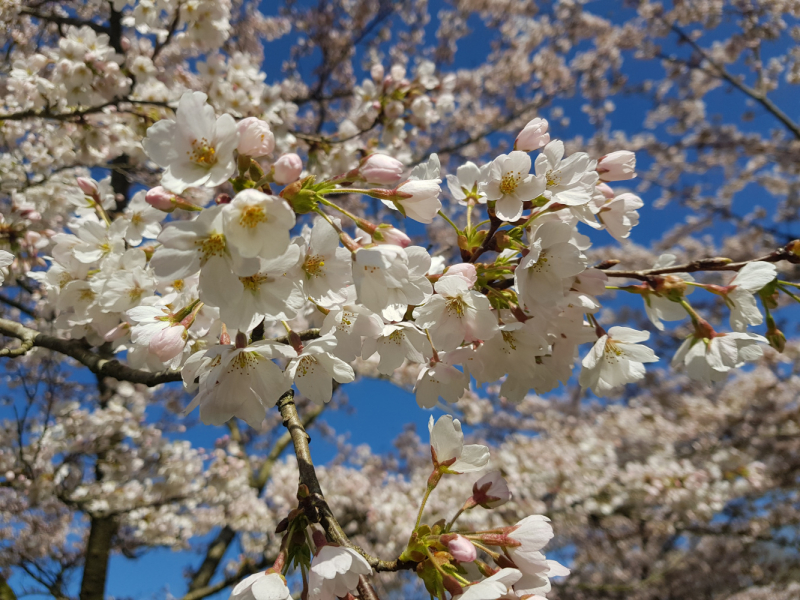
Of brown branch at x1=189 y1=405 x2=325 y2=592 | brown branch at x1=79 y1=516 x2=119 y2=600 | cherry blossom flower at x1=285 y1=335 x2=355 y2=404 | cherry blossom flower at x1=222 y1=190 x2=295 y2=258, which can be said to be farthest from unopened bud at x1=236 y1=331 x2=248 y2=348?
brown branch at x1=79 y1=516 x2=119 y2=600

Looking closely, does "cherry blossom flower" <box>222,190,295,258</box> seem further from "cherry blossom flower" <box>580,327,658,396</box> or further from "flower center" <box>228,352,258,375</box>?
"cherry blossom flower" <box>580,327,658,396</box>

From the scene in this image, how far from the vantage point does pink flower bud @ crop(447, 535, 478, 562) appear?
2.72ft

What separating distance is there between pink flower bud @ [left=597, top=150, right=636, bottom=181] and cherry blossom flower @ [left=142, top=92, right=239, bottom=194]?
96cm

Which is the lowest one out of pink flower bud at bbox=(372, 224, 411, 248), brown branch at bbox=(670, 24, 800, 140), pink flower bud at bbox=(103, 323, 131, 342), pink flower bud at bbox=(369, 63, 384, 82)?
pink flower bud at bbox=(372, 224, 411, 248)

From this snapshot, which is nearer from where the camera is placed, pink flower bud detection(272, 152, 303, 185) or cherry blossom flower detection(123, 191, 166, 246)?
pink flower bud detection(272, 152, 303, 185)

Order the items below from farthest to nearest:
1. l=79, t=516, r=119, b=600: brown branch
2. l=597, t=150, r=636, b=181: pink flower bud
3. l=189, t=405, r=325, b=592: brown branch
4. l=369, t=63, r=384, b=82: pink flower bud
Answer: l=189, t=405, r=325, b=592: brown branch < l=79, t=516, r=119, b=600: brown branch < l=369, t=63, r=384, b=82: pink flower bud < l=597, t=150, r=636, b=181: pink flower bud

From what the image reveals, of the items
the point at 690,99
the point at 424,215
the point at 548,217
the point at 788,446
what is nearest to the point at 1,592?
the point at 424,215

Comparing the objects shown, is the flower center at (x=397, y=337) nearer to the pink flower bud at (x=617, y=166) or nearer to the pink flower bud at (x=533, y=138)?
the pink flower bud at (x=533, y=138)

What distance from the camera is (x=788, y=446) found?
21.7 feet

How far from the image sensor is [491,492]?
110 cm

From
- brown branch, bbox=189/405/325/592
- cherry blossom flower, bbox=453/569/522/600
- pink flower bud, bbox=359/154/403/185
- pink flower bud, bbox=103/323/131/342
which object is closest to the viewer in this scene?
cherry blossom flower, bbox=453/569/522/600

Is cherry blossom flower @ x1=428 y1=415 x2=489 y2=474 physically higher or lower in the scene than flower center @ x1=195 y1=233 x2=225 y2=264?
lower

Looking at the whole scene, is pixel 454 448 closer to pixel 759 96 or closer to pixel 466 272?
pixel 466 272

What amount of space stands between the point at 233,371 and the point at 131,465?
5.05 meters
